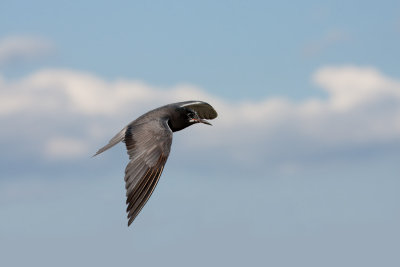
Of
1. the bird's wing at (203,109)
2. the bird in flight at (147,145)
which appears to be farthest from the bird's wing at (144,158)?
the bird's wing at (203,109)

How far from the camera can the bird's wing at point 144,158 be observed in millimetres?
14102

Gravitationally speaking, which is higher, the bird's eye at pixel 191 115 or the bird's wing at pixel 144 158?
the bird's eye at pixel 191 115

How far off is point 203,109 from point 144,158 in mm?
6346

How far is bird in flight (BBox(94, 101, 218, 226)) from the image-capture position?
1421 cm

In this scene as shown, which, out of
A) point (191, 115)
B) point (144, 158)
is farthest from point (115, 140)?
point (191, 115)

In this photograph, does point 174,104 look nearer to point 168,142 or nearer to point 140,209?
point 168,142

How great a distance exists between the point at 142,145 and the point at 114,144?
4.74 feet

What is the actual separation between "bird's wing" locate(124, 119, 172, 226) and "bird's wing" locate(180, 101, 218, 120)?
3397 millimetres

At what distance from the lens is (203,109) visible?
2123 centimetres

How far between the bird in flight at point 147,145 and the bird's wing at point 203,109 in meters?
1.12

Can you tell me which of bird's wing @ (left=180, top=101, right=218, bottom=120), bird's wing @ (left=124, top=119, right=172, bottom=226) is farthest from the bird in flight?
bird's wing @ (left=180, top=101, right=218, bottom=120)

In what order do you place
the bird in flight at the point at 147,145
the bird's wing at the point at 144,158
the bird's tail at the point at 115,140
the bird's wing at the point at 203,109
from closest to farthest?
the bird's wing at the point at 144,158
the bird in flight at the point at 147,145
the bird's tail at the point at 115,140
the bird's wing at the point at 203,109

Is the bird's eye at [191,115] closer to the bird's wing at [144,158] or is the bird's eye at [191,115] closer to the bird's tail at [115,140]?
the bird's wing at [144,158]

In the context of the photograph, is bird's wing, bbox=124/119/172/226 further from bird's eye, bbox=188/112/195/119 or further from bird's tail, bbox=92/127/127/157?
bird's eye, bbox=188/112/195/119
